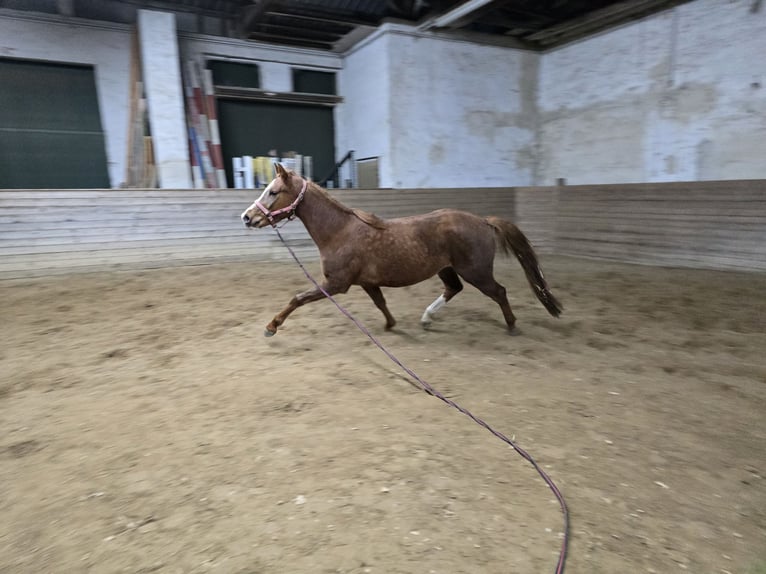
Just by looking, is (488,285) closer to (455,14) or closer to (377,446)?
(377,446)

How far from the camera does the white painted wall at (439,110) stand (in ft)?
33.9

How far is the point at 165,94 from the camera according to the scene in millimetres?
9016

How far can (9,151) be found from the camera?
896 cm

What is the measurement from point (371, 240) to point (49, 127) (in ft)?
30.4

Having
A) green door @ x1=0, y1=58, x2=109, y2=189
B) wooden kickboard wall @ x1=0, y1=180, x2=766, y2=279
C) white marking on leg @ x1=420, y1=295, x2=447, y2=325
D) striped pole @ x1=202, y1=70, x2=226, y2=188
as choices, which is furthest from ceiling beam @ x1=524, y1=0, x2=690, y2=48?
green door @ x1=0, y1=58, x2=109, y2=189

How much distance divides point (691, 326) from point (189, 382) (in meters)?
4.65

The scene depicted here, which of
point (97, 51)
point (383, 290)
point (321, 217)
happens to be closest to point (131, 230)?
point (383, 290)

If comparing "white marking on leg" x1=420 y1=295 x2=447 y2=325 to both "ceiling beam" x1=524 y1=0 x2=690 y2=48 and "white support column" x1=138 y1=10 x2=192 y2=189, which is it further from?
"ceiling beam" x1=524 y1=0 x2=690 y2=48

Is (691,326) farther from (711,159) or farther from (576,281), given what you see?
(711,159)

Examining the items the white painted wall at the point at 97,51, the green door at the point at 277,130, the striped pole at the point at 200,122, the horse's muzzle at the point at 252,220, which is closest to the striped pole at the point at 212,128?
the striped pole at the point at 200,122

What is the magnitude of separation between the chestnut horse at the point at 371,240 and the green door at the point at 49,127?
322 inches

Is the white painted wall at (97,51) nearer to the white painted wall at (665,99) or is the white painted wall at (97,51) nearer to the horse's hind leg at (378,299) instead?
the horse's hind leg at (378,299)

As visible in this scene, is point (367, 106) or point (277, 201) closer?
Result: point (277, 201)

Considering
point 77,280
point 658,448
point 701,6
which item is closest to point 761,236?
point 701,6
